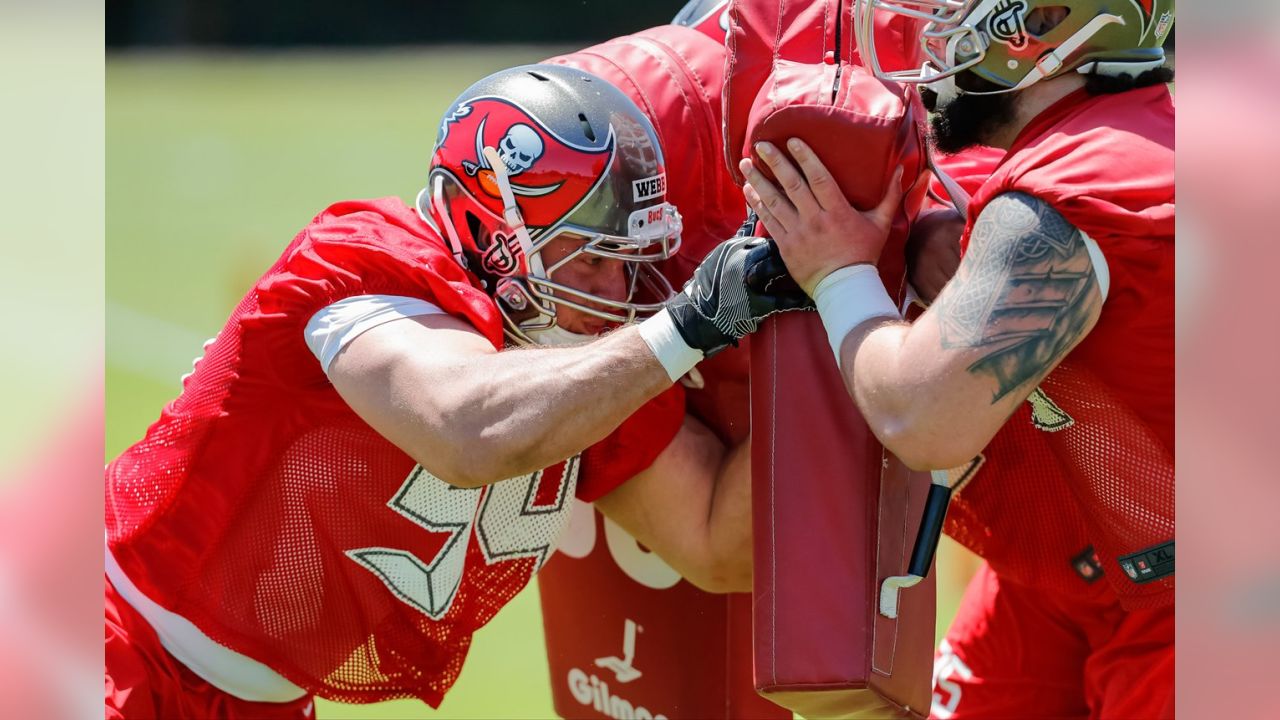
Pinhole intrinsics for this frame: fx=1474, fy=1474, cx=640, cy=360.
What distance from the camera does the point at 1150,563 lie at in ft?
9.30

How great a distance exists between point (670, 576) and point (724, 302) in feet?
3.59

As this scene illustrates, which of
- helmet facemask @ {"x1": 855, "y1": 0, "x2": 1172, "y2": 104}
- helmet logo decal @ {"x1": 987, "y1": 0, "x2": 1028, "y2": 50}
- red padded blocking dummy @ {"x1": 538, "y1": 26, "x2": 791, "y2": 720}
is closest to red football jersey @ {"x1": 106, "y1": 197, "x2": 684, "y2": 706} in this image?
red padded blocking dummy @ {"x1": 538, "y1": 26, "x2": 791, "y2": 720}

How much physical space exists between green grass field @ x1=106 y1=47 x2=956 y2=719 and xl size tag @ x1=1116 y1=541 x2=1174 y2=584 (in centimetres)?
230

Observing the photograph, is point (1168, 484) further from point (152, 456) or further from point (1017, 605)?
point (152, 456)

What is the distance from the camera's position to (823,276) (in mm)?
2600

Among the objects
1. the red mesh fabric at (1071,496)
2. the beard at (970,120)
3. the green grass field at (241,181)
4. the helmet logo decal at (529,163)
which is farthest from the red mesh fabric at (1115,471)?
the green grass field at (241,181)

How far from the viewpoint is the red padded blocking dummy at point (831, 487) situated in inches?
103

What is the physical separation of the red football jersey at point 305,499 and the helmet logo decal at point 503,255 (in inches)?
2.4

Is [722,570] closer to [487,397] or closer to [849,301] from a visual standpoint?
[487,397]

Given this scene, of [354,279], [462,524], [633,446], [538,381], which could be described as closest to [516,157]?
[354,279]

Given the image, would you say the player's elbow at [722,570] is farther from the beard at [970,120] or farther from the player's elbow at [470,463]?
the beard at [970,120]

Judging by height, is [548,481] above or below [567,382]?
below
